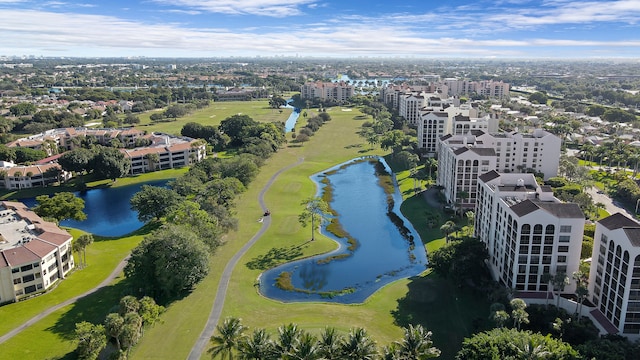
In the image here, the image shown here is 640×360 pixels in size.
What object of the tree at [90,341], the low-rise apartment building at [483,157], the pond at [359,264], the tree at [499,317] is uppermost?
the low-rise apartment building at [483,157]

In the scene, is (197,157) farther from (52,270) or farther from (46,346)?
(46,346)

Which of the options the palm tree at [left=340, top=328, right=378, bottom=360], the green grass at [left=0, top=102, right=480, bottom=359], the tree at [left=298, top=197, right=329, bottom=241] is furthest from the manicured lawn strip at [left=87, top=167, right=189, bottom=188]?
the palm tree at [left=340, top=328, right=378, bottom=360]

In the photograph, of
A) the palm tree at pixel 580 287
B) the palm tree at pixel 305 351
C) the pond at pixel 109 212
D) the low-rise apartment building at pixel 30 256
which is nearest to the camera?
the palm tree at pixel 305 351

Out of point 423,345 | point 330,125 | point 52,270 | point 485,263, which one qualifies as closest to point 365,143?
point 330,125

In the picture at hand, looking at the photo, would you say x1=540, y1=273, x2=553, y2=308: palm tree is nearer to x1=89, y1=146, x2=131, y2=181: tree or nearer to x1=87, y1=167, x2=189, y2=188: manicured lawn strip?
x1=87, y1=167, x2=189, y2=188: manicured lawn strip

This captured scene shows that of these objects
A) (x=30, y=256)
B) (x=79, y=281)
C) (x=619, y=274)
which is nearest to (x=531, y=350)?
(x=619, y=274)

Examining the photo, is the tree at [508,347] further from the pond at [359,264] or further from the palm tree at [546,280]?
the pond at [359,264]

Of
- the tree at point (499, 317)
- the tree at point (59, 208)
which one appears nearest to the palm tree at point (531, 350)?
the tree at point (499, 317)
